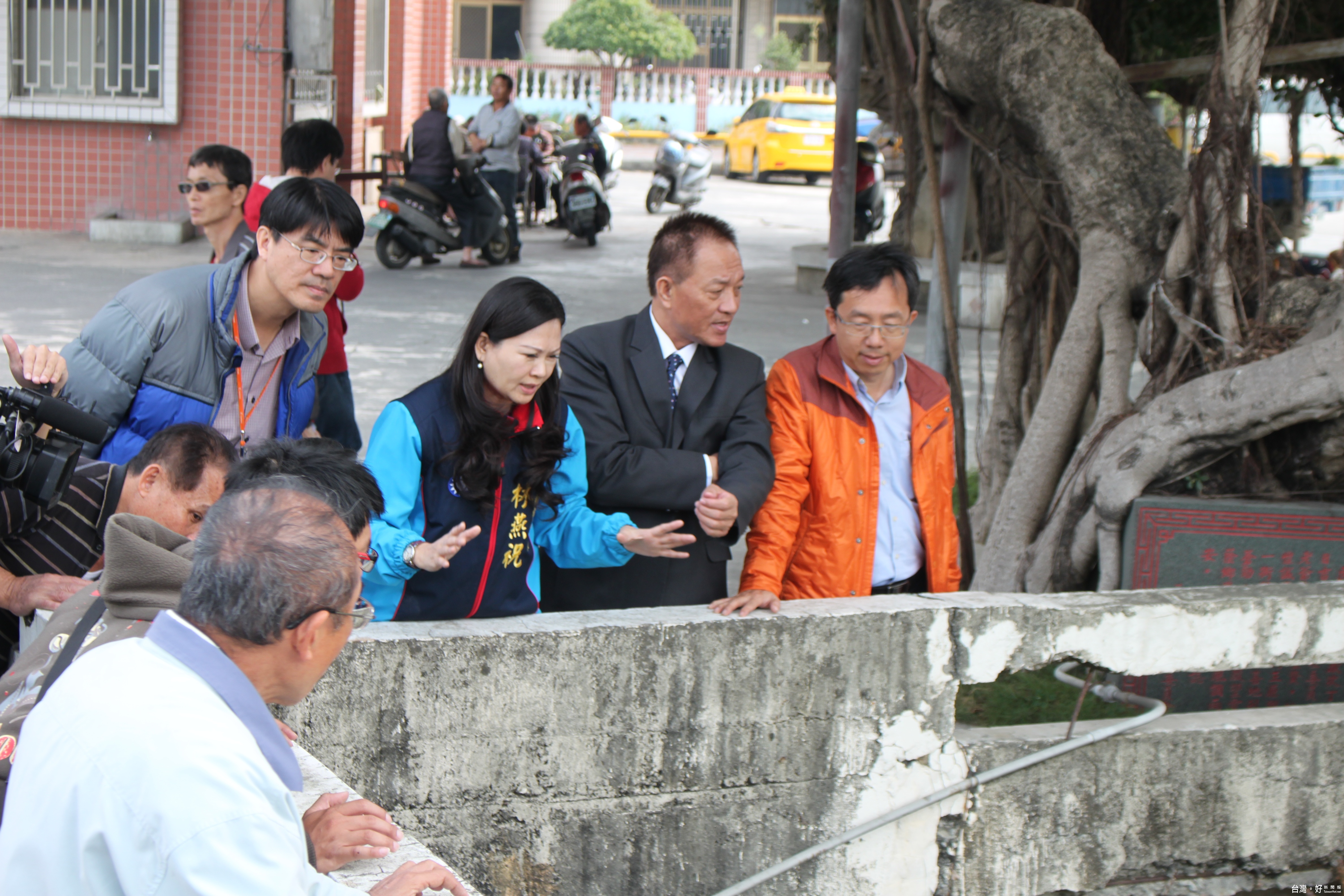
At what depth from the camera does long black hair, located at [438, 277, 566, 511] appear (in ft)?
9.66

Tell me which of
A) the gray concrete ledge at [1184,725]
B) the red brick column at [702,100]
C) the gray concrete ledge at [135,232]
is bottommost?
the gray concrete ledge at [1184,725]

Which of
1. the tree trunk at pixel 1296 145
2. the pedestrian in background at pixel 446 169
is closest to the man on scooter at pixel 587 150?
the pedestrian in background at pixel 446 169

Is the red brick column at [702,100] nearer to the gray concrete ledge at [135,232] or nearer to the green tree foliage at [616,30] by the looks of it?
the green tree foliage at [616,30]

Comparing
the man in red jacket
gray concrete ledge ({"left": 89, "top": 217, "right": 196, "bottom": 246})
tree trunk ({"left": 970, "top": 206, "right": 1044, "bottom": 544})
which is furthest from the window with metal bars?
tree trunk ({"left": 970, "top": 206, "right": 1044, "bottom": 544})

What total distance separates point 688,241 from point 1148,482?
6.39 feet

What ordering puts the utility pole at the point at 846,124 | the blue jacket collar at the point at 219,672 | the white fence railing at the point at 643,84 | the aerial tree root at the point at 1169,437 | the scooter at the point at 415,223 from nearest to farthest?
1. the blue jacket collar at the point at 219,672
2. the aerial tree root at the point at 1169,437
3. the utility pole at the point at 846,124
4. the scooter at the point at 415,223
5. the white fence railing at the point at 643,84

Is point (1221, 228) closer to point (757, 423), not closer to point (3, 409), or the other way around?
point (757, 423)

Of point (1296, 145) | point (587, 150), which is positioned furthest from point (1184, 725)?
point (587, 150)

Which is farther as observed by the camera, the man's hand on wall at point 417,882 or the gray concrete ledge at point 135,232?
the gray concrete ledge at point 135,232

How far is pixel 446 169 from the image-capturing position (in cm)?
1191

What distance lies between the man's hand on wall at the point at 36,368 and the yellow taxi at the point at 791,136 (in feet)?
70.8

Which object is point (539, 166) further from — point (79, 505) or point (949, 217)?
point (79, 505)

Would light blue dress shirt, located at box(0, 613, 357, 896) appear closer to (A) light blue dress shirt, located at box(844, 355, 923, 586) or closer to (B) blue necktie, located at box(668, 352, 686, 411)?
(B) blue necktie, located at box(668, 352, 686, 411)

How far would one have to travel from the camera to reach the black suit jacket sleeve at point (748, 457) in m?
3.21
